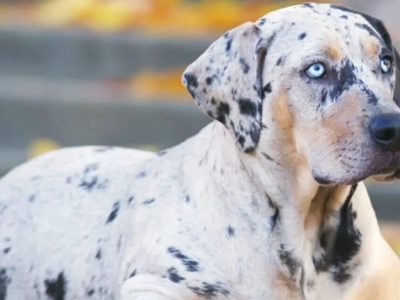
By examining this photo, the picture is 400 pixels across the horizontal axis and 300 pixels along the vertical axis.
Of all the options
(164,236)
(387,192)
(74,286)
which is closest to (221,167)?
(164,236)

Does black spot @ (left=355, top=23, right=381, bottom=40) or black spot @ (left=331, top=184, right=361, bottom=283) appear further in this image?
black spot @ (left=331, top=184, right=361, bottom=283)

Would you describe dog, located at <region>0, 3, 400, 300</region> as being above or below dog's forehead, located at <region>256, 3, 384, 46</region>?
below

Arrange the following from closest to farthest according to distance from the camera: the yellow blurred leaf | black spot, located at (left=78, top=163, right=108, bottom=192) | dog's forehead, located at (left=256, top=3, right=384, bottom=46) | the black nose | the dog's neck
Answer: the black nose, dog's forehead, located at (left=256, top=3, right=384, bottom=46), the dog's neck, black spot, located at (left=78, top=163, right=108, bottom=192), the yellow blurred leaf

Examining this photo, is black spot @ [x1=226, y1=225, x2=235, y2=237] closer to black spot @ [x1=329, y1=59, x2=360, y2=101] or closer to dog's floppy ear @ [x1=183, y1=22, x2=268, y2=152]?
dog's floppy ear @ [x1=183, y1=22, x2=268, y2=152]

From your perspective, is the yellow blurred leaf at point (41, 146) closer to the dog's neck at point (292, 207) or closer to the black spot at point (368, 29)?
the dog's neck at point (292, 207)

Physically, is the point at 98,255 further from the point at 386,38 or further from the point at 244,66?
the point at 386,38

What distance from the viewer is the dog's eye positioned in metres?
5.60

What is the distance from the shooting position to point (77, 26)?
32.0ft

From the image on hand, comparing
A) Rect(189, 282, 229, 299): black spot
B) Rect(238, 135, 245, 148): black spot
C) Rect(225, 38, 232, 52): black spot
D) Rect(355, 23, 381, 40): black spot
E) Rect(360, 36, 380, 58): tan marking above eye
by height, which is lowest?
Rect(189, 282, 229, 299): black spot

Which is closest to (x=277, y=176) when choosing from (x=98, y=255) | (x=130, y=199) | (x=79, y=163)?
(x=130, y=199)

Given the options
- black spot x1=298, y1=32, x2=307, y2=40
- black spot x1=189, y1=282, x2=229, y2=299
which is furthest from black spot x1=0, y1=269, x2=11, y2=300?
black spot x1=298, y1=32, x2=307, y2=40

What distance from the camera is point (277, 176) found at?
5.65 metres

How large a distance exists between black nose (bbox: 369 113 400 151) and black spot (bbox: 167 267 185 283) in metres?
0.84

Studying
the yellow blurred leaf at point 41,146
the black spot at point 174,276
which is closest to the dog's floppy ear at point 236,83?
the black spot at point 174,276
